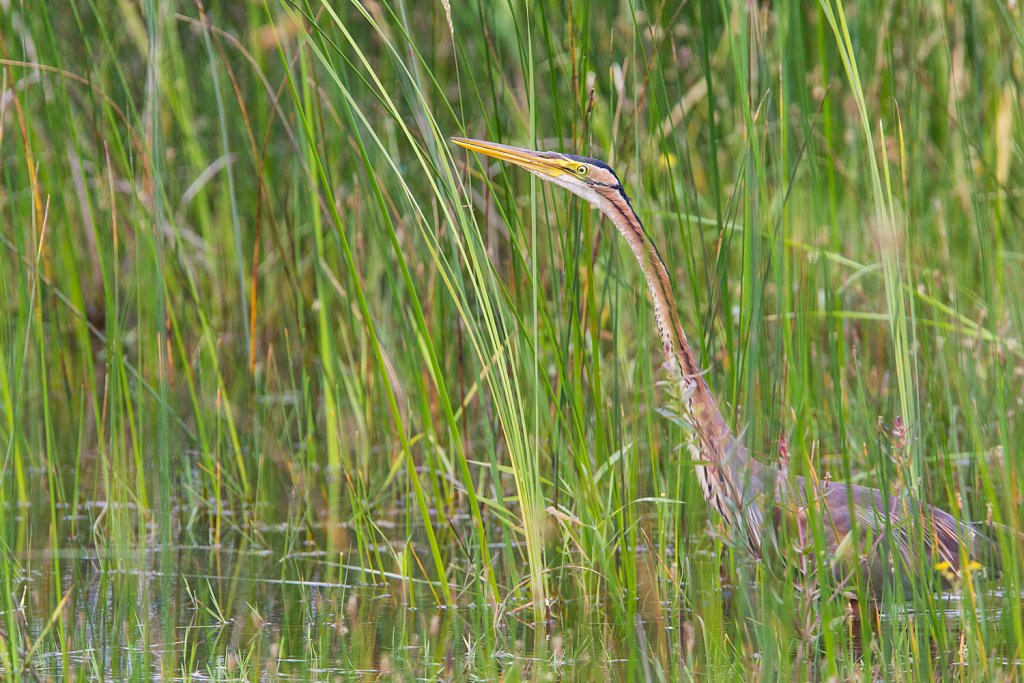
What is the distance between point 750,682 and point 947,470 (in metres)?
0.63

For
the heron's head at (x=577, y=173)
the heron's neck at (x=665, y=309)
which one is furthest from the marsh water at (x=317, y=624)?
the heron's head at (x=577, y=173)

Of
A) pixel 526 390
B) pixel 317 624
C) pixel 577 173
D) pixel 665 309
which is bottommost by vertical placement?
pixel 317 624

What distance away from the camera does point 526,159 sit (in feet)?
9.36

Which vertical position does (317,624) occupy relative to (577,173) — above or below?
below

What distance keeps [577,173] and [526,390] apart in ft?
1.70

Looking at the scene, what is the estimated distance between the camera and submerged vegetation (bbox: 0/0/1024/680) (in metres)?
2.44

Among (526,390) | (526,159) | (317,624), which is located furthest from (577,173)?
(317,624)

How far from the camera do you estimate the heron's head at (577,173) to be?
9.37 ft

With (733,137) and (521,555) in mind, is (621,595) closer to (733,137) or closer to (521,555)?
(521,555)

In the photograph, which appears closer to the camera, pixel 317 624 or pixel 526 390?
pixel 317 624

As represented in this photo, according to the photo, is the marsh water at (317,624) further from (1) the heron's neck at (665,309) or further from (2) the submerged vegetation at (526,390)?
(1) the heron's neck at (665,309)

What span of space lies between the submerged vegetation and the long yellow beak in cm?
6

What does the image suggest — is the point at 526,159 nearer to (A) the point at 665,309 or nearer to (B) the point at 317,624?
(A) the point at 665,309

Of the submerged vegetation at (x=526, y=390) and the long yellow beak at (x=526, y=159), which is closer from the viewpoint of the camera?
the submerged vegetation at (x=526, y=390)
